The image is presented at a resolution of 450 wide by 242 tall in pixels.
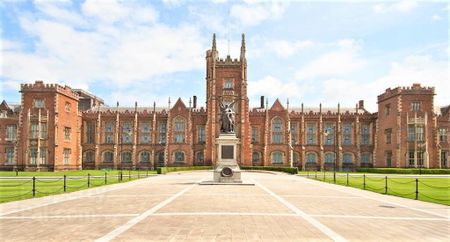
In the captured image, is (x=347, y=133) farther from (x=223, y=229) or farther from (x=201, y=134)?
(x=223, y=229)

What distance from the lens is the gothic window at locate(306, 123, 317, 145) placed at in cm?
7362

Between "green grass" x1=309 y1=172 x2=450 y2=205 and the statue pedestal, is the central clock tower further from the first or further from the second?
"green grass" x1=309 y1=172 x2=450 y2=205

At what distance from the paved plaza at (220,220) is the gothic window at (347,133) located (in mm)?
55601

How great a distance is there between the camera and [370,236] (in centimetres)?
1095

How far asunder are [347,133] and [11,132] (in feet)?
188

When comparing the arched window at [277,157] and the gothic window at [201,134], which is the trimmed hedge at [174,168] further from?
the arched window at [277,157]

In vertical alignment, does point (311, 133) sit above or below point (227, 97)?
below

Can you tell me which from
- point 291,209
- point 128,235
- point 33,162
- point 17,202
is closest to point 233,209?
point 291,209

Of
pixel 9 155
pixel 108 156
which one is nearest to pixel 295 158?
pixel 108 156

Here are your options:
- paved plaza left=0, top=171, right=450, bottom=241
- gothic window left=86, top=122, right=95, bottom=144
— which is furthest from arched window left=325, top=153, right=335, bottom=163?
paved plaza left=0, top=171, right=450, bottom=241

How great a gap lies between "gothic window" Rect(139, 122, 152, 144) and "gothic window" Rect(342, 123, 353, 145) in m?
35.4

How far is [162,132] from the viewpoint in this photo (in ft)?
242

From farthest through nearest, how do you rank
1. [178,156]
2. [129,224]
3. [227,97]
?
1. [178,156]
2. [227,97]
3. [129,224]

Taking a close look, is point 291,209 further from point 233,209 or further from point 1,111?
point 1,111
